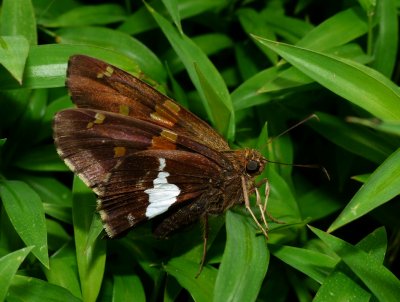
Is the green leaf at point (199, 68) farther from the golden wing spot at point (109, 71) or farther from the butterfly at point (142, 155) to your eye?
the golden wing spot at point (109, 71)

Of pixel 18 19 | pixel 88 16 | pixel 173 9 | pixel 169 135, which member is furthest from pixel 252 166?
pixel 88 16

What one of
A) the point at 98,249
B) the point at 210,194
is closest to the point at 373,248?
the point at 210,194

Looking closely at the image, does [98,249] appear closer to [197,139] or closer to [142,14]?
[197,139]

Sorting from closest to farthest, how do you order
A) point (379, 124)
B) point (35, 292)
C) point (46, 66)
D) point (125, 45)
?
point (379, 124), point (35, 292), point (46, 66), point (125, 45)

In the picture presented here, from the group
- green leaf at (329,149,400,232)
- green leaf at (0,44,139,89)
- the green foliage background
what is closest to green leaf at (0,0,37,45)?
the green foliage background

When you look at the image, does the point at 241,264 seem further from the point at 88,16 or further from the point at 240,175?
the point at 88,16

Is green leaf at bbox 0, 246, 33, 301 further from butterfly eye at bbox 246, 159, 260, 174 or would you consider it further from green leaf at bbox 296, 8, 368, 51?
green leaf at bbox 296, 8, 368, 51

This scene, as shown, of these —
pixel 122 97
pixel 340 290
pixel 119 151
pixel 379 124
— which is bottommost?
pixel 340 290
